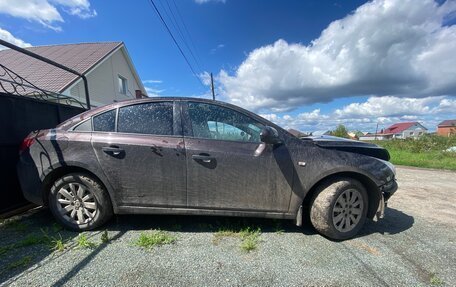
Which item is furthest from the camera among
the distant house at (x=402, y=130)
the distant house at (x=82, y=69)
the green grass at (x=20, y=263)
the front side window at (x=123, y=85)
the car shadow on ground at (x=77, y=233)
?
the distant house at (x=402, y=130)

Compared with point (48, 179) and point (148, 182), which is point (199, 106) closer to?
point (148, 182)

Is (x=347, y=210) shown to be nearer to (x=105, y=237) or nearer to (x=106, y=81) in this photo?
(x=105, y=237)

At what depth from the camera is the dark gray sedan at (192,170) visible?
111 inches

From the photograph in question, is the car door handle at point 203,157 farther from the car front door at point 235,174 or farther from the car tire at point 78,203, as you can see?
the car tire at point 78,203

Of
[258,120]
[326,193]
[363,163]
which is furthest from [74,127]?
[363,163]

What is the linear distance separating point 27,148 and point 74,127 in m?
0.64

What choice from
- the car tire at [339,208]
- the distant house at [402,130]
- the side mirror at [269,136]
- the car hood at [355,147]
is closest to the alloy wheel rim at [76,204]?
the side mirror at [269,136]

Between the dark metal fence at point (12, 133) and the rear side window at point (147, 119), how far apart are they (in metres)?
1.71

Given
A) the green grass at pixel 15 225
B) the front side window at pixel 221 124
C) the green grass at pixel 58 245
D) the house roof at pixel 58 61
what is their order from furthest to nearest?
the house roof at pixel 58 61, the green grass at pixel 15 225, the front side window at pixel 221 124, the green grass at pixel 58 245

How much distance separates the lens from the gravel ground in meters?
2.15

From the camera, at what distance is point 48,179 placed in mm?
2980

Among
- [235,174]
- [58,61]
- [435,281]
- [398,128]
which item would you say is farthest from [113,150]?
[398,128]

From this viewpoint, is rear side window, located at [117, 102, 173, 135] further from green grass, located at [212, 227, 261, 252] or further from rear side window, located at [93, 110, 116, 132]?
green grass, located at [212, 227, 261, 252]

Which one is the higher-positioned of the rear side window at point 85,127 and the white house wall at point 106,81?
the white house wall at point 106,81
